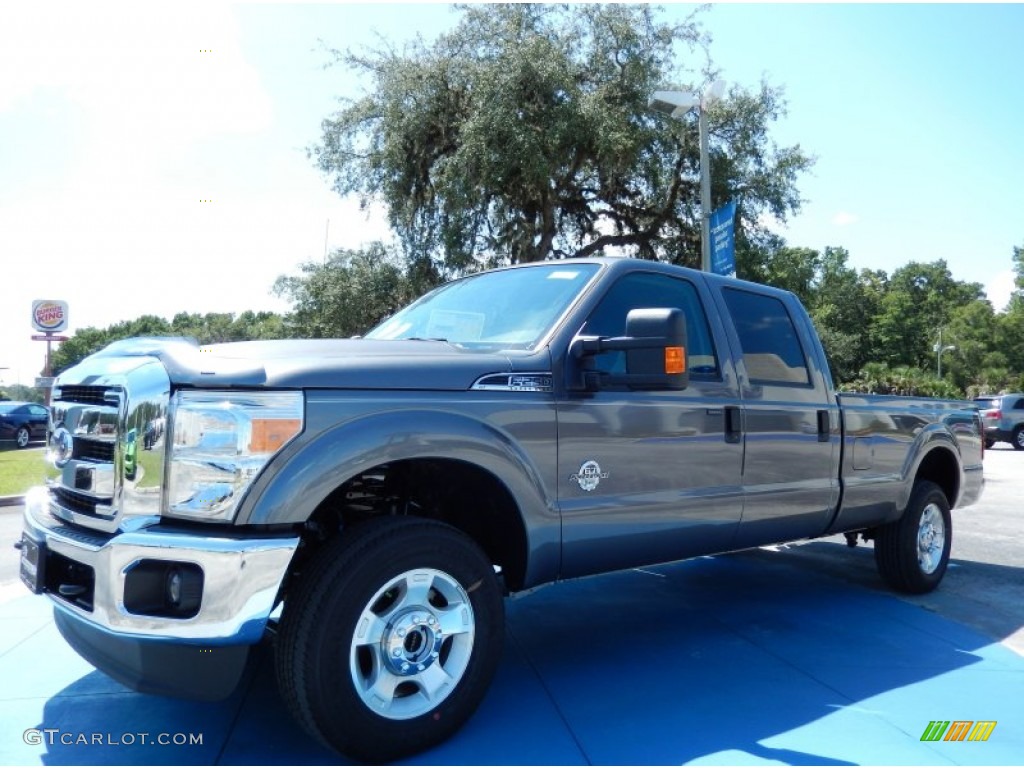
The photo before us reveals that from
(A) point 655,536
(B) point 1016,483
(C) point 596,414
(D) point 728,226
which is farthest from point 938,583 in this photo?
(B) point 1016,483

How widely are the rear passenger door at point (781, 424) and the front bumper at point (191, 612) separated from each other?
2.51m

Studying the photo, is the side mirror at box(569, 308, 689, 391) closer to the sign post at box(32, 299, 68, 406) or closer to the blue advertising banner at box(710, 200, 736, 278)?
the blue advertising banner at box(710, 200, 736, 278)

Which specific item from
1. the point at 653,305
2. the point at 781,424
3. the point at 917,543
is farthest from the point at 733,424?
the point at 917,543

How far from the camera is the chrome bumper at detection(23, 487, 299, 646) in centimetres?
258

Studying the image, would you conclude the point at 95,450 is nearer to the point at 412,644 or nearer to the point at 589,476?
the point at 412,644

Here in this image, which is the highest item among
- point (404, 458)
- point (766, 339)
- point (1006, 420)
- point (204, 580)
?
point (766, 339)

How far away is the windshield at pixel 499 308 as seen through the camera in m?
3.74

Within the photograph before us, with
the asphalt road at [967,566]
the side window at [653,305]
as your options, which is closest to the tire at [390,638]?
the side window at [653,305]

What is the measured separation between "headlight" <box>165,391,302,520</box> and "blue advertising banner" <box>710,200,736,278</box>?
9.69 m

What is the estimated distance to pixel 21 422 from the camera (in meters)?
24.0

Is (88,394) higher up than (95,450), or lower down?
higher up

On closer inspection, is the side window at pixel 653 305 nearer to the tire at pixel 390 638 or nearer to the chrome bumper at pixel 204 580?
the tire at pixel 390 638

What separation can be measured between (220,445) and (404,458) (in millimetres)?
619

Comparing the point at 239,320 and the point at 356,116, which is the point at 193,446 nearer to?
the point at 356,116
